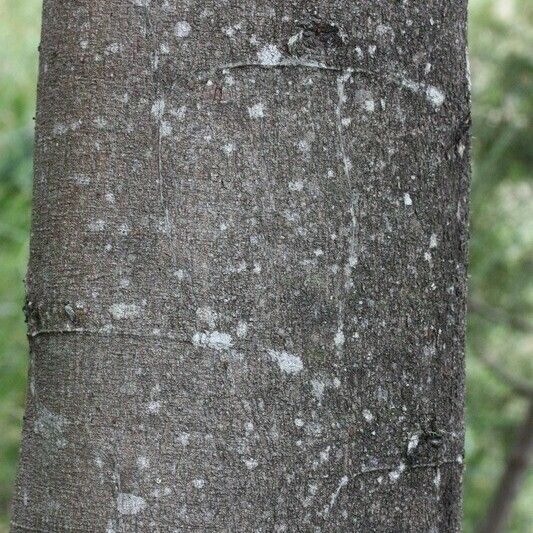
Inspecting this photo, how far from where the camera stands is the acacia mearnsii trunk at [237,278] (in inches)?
39.6

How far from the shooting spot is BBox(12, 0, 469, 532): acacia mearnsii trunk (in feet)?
3.30

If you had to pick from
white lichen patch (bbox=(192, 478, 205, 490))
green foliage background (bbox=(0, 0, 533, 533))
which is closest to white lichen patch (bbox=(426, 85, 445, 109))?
white lichen patch (bbox=(192, 478, 205, 490))

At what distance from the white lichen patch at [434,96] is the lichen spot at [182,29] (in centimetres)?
29

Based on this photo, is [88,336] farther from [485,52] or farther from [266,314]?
[485,52]

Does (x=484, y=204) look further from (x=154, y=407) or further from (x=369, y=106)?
(x=154, y=407)

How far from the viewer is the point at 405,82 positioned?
108 centimetres

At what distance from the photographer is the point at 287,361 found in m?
1.01

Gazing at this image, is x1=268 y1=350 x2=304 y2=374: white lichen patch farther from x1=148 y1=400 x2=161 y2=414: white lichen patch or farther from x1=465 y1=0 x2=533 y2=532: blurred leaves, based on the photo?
x1=465 y1=0 x2=533 y2=532: blurred leaves

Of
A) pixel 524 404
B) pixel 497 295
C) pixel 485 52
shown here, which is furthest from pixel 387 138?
pixel 524 404

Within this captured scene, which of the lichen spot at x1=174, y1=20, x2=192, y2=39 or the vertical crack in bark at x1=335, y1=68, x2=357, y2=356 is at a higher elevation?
the lichen spot at x1=174, y1=20, x2=192, y2=39

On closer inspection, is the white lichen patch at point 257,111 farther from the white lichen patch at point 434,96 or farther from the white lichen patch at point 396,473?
the white lichen patch at point 396,473

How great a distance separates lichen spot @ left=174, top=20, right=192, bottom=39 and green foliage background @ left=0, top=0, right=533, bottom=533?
297 centimetres

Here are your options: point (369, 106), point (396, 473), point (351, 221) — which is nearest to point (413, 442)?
point (396, 473)

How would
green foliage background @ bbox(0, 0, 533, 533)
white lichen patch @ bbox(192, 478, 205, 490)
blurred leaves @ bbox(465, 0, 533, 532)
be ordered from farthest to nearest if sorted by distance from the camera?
blurred leaves @ bbox(465, 0, 533, 532), green foliage background @ bbox(0, 0, 533, 533), white lichen patch @ bbox(192, 478, 205, 490)
